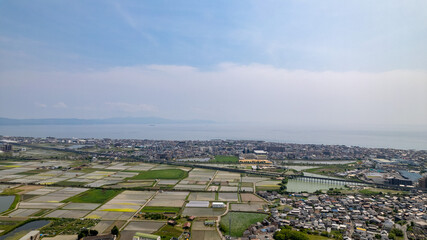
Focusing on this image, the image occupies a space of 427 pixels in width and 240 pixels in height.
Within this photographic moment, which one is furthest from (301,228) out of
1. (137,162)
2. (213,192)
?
(137,162)

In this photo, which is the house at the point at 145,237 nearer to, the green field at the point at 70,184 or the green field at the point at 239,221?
the green field at the point at 239,221

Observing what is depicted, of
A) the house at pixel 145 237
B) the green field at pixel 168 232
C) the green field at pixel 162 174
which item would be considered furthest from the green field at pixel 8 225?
the green field at pixel 162 174

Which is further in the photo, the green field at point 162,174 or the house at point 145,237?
the green field at point 162,174

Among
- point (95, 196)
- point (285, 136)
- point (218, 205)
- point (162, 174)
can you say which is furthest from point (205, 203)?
point (285, 136)

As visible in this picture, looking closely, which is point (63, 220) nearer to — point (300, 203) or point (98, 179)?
point (98, 179)

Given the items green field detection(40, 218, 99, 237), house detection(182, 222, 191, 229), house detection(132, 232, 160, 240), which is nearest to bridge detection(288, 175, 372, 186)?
house detection(182, 222, 191, 229)
